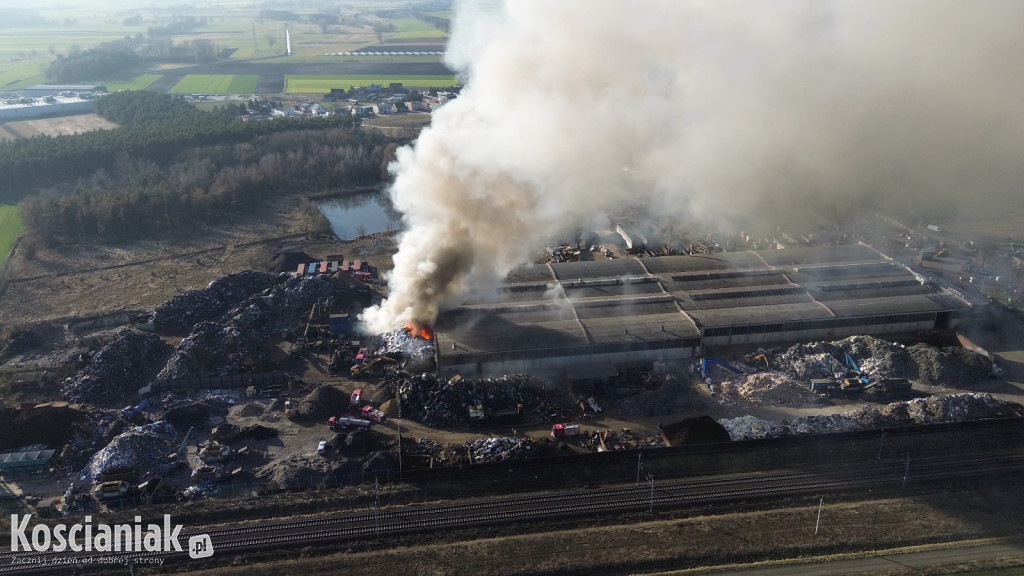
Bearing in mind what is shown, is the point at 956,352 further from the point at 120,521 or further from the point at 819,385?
the point at 120,521

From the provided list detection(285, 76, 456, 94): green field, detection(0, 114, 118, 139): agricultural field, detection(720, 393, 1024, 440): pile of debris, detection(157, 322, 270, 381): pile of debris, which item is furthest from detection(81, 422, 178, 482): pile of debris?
detection(285, 76, 456, 94): green field

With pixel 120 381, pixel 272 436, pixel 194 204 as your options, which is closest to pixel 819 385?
pixel 272 436

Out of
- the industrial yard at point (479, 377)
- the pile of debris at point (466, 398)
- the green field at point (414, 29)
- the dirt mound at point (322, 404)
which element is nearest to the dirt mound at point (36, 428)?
the industrial yard at point (479, 377)

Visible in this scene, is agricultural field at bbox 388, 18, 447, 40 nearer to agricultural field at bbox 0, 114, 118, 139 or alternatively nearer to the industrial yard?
agricultural field at bbox 0, 114, 118, 139

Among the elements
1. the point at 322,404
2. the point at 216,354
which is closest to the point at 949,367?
the point at 322,404

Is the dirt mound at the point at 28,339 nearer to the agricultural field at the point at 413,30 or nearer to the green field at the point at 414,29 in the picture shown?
the agricultural field at the point at 413,30

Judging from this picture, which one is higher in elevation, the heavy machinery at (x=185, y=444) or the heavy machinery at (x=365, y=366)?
the heavy machinery at (x=365, y=366)
